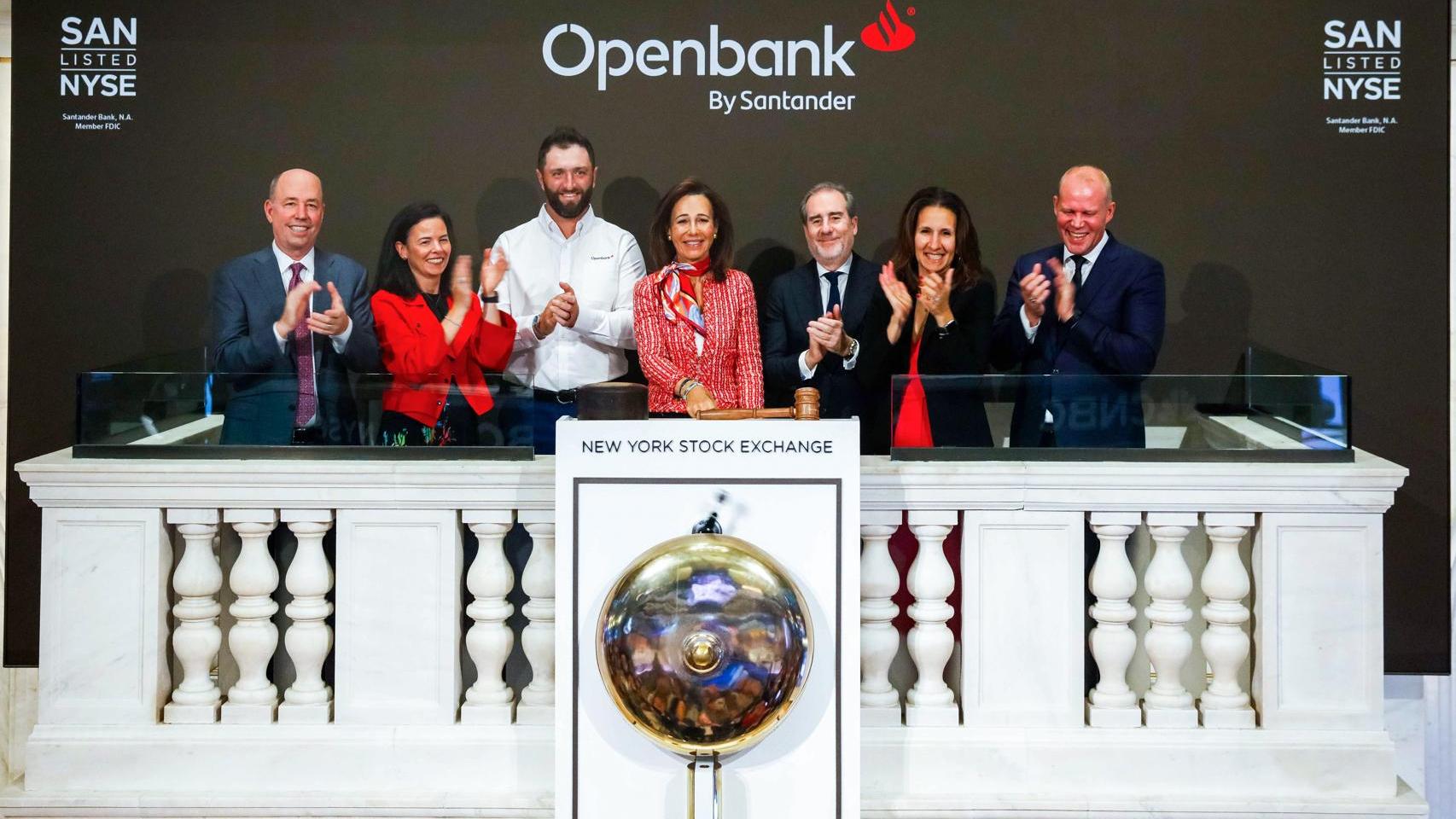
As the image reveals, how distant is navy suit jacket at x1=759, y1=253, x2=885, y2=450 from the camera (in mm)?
5609

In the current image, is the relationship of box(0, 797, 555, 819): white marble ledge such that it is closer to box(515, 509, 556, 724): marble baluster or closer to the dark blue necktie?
box(515, 509, 556, 724): marble baluster

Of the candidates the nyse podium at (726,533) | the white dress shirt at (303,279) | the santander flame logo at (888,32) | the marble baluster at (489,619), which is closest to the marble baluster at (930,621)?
the nyse podium at (726,533)

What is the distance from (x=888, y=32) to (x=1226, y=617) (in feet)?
10.1

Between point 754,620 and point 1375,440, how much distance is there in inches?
143

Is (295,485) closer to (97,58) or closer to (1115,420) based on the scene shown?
(1115,420)

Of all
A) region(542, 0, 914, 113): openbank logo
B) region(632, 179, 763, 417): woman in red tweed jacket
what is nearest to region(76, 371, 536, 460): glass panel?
region(632, 179, 763, 417): woman in red tweed jacket

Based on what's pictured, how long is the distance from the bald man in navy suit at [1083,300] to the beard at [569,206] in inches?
70.0

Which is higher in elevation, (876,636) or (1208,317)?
(1208,317)

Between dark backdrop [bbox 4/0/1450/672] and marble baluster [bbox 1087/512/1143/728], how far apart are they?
229cm

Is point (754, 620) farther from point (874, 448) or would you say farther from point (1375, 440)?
point (1375, 440)

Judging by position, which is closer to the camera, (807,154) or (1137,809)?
(1137,809)

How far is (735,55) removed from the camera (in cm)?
566

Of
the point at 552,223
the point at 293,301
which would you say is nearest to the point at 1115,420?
the point at 552,223

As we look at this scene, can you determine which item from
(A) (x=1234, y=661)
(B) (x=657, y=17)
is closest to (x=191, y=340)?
(B) (x=657, y=17)
